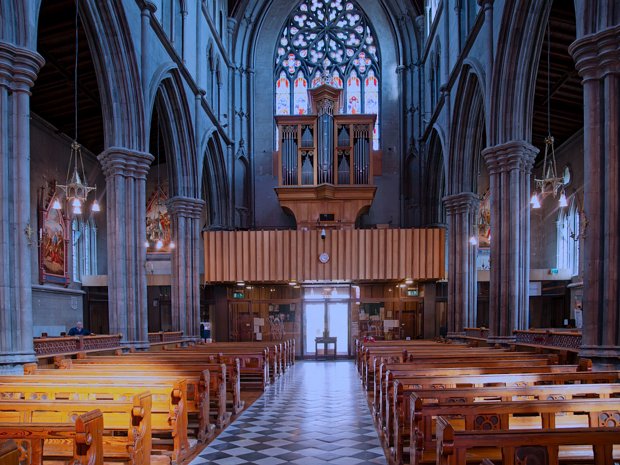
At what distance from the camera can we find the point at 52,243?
18172 mm

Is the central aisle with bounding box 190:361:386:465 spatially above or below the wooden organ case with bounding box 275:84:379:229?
below

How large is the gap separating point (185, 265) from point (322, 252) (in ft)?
14.7

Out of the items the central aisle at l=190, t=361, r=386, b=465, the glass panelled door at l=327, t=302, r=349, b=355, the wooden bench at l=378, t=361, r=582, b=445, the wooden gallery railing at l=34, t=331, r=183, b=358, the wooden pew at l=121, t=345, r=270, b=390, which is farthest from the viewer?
the glass panelled door at l=327, t=302, r=349, b=355

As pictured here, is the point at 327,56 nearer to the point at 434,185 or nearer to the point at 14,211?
the point at 434,185

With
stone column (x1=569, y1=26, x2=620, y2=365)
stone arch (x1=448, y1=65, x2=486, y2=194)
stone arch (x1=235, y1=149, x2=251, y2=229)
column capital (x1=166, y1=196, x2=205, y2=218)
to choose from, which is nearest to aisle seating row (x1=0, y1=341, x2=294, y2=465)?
stone column (x1=569, y1=26, x2=620, y2=365)

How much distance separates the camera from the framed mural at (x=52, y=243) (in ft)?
57.1

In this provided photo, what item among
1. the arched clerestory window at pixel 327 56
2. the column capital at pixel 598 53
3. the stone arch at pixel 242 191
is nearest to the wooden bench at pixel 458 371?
the column capital at pixel 598 53

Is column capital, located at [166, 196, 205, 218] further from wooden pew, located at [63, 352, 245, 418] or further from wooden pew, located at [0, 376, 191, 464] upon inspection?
wooden pew, located at [0, 376, 191, 464]

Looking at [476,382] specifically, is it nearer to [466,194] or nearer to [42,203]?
[466,194]

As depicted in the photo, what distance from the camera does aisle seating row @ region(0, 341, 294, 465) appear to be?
4.40 m

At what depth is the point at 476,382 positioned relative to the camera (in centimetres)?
572

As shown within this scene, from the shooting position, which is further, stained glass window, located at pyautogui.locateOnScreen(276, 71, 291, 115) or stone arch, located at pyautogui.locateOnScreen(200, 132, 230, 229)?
stained glass window, located at pyautogui.locateOnScreen(276, 71, 291, 115)

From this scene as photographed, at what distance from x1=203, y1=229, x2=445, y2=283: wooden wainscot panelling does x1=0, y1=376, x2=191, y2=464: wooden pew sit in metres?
12.0

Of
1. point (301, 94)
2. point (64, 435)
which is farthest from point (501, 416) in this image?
point (301, 94)
